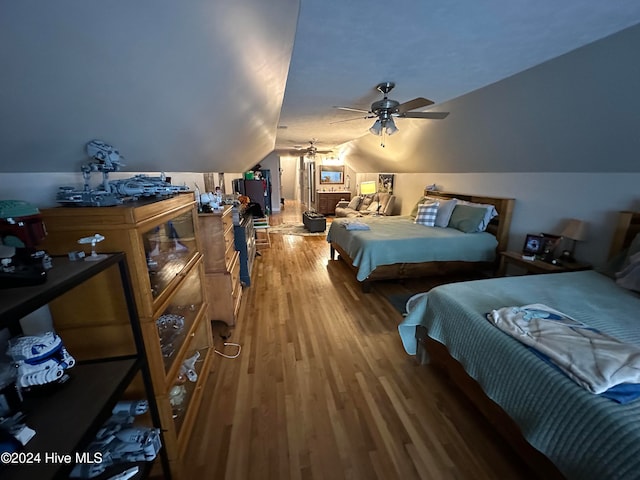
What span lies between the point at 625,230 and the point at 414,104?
2.03 m

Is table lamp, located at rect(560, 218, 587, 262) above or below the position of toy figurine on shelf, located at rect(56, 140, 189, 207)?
below

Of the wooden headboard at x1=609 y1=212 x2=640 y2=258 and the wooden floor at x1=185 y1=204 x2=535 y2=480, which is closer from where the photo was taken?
the wooden floor at x1=185 y1=204 x2=535 y2=480

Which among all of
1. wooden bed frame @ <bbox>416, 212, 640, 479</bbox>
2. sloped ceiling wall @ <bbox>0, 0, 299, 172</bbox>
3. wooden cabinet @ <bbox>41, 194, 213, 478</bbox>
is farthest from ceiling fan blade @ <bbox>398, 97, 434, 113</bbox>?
wooden cabinet @ <bbox>41, 194, 213, 478</bbox>

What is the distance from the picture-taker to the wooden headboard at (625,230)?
2.13m

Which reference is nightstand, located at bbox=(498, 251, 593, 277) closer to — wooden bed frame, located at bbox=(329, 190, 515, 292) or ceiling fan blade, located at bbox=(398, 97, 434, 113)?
wooden bed frame, located at bbox=(329, 190, 515, 292)

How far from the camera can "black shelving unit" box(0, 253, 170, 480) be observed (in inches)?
23.9

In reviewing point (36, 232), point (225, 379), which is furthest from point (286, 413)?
point (36, 232)

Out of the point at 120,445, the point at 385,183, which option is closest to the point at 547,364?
the point at 120,445

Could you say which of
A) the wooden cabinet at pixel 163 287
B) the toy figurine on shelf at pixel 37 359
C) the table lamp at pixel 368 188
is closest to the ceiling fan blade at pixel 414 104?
the wooden cabinet at pixel 163 287

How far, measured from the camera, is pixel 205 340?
78.7 inches

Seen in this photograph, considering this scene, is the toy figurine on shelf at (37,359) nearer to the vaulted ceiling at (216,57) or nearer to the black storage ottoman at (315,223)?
the vaulted ceiling at (216,57)

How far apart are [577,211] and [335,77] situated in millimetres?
2687

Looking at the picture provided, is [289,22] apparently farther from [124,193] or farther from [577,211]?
[577,211]

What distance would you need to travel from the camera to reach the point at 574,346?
114 centimetres
